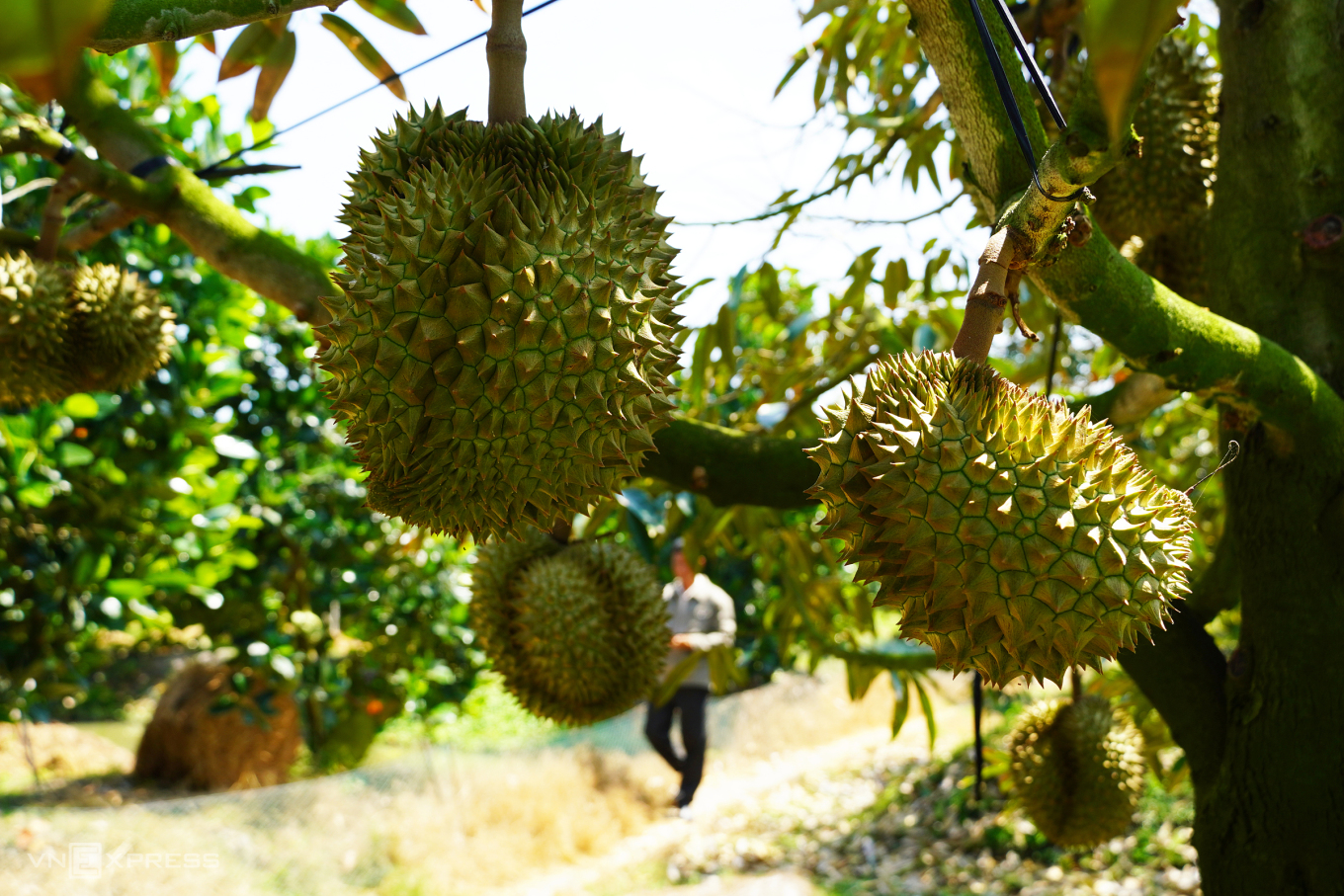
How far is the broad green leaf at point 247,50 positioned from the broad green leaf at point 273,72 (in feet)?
0.05

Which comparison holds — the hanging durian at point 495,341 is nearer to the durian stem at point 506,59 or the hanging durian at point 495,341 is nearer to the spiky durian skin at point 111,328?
the durian stem at point 506,59

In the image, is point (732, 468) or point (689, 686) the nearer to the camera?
point (732, 468)

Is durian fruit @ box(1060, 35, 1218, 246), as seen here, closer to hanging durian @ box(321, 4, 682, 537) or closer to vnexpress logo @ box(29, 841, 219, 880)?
hanging durian @ box(321, 4, 682, 537)

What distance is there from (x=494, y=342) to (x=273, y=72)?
3.49 feet

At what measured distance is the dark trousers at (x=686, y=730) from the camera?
5055 mm

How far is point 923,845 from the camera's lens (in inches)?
192

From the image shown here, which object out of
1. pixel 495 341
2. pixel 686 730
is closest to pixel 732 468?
pixel 495 341

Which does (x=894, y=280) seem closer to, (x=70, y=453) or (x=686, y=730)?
(x=70, y=453)

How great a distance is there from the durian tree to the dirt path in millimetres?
2357

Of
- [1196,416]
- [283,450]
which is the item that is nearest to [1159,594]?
[1196,416]

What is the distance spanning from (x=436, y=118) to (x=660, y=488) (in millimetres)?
1196

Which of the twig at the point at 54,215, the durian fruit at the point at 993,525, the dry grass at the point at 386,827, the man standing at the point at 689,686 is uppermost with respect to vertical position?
the twig at the point at 54,215

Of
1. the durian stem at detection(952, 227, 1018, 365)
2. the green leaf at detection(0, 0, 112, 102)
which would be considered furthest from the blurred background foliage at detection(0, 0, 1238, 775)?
the green leaf at detection(0, 0, 112, 102)

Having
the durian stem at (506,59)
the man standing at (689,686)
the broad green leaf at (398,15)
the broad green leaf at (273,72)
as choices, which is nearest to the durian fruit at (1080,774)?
the durian stem at (506,59)
